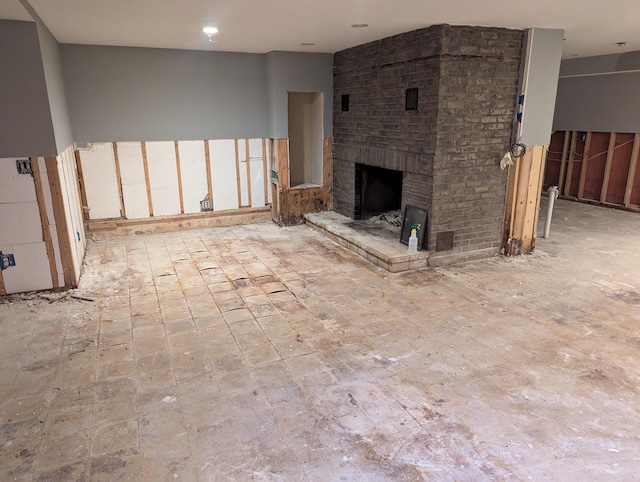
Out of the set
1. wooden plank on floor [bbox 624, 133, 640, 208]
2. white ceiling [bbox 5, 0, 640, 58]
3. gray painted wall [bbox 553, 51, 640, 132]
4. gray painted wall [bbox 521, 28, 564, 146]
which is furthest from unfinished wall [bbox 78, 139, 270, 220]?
wooden plank on floor [bbox 624, 133, 640, 208]

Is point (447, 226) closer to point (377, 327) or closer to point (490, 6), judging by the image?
point (377, 327)

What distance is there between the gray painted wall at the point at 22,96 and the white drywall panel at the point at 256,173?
11.2 ft

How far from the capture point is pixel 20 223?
433 cm

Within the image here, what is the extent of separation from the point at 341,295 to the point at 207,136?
3913 mm

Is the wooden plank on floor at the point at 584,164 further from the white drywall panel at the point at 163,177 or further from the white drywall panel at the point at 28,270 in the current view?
the white drywall panel at the point at 28,270

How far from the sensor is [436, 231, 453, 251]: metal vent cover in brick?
17.3 ft

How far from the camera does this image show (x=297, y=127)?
25.3 ft

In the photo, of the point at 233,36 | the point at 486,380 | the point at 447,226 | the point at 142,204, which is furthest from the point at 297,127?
the point at 486,380

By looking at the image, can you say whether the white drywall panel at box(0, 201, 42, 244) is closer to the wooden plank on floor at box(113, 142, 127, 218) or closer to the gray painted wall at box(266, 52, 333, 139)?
the wooden plank on floor at box(113, 142, 127, 218)

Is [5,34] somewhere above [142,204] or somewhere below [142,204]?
above

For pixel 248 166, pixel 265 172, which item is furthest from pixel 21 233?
A: pixel 265 172

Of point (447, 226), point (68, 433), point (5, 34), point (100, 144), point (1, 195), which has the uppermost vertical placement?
point (5, 34)

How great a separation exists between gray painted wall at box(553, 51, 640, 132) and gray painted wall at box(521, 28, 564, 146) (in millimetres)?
3457

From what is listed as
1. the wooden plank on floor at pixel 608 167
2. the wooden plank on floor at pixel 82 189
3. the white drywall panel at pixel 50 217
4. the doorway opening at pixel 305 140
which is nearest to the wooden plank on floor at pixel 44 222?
the white drywall panel at pixel 50 217
